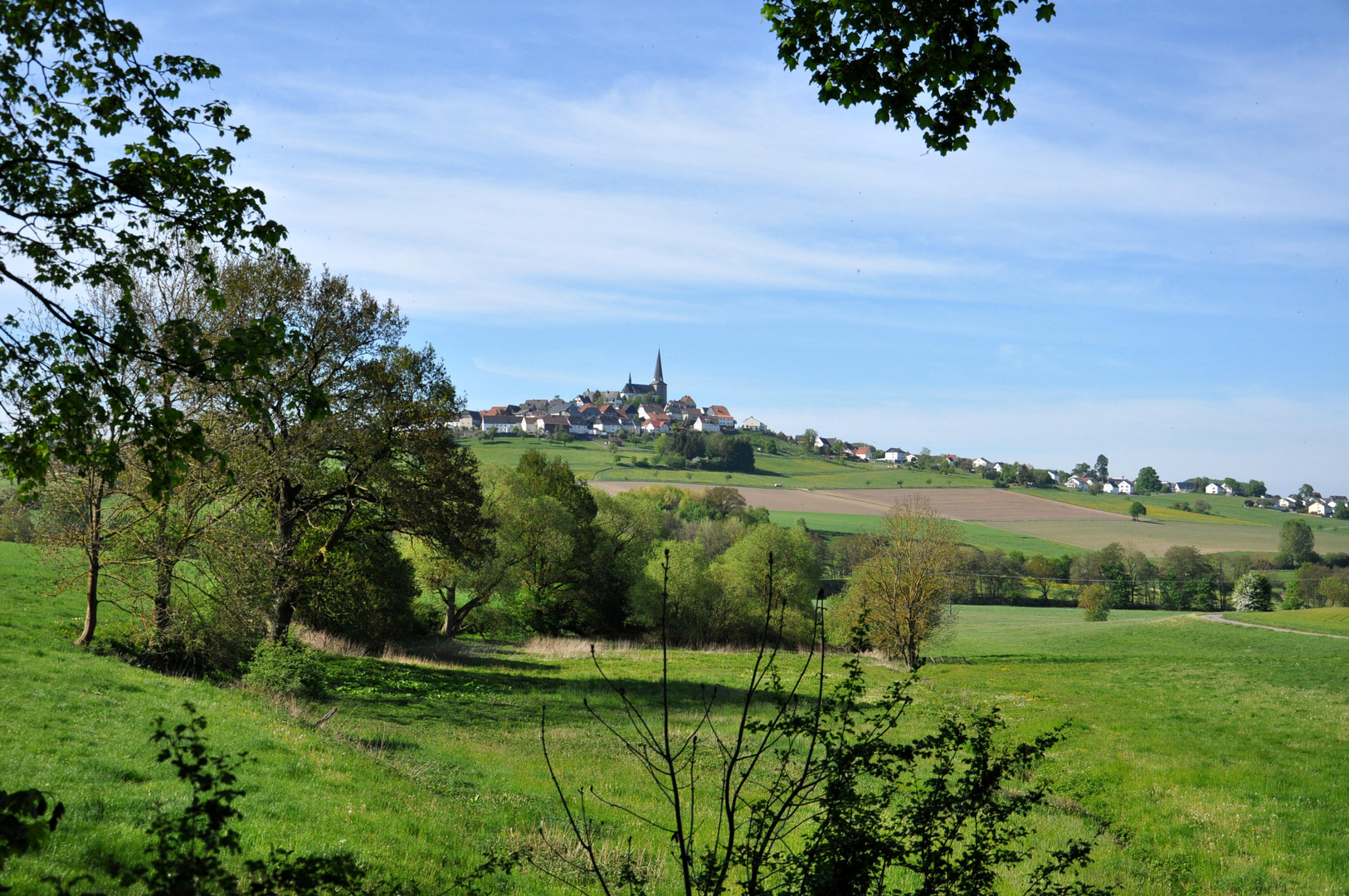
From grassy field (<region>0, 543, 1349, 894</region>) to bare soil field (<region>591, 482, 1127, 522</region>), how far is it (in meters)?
78.4

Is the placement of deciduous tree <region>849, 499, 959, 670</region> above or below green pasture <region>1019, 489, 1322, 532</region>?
below

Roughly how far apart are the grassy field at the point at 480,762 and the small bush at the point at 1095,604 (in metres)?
51.3

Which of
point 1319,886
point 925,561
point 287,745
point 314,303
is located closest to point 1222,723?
point 1319,886

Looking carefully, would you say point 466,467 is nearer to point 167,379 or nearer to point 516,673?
point 516,673

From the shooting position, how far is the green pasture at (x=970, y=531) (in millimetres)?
102250

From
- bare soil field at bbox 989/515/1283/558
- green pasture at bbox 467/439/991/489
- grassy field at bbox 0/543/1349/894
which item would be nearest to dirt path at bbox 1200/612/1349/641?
grassy field at bbox 0/543/1349/894

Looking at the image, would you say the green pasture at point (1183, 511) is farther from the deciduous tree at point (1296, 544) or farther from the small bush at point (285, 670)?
the small bush at point (285, 670)

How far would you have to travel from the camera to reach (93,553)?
18.3 meters

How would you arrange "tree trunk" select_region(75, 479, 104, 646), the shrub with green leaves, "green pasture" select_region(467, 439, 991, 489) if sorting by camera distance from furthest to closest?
"green pasture" select_region(467, 439, 991, 489) < the shrub with green leaves < "tree trunk" select_region(75, 479, 104, 646)

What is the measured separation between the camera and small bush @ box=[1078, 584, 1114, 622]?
3145 inches

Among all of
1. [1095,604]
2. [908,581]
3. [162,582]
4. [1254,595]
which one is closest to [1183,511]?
[1254,595]

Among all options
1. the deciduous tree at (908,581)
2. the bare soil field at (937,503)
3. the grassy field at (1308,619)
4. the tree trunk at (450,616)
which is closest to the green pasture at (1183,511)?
the bare soil field at (937,503)

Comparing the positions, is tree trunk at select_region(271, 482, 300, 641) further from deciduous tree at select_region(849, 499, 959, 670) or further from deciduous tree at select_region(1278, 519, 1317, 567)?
deciduous tree at select_region(1278, 519, 1317, 567)

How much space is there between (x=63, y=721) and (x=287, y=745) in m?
2.94
